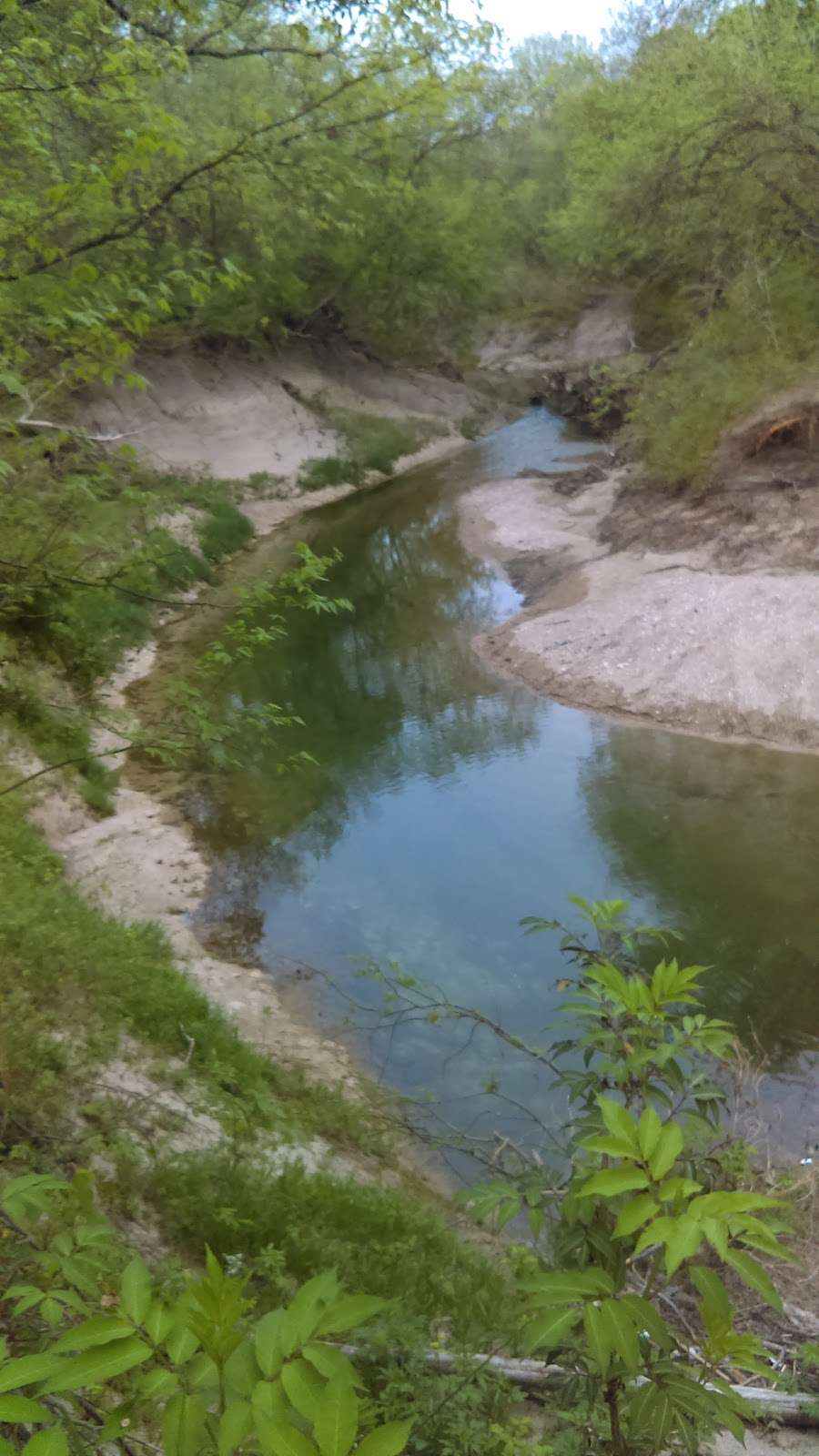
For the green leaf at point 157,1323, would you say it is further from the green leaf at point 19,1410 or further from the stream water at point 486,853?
the stream water at point 486,853

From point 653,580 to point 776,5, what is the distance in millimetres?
9537

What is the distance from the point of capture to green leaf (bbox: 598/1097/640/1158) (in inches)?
71.1

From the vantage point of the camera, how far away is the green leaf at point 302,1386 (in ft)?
4.89

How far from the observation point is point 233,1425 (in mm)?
1493

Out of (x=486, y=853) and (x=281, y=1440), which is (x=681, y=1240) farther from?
(x=486, y=853)

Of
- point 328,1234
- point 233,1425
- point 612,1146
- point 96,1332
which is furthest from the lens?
point 328,1234

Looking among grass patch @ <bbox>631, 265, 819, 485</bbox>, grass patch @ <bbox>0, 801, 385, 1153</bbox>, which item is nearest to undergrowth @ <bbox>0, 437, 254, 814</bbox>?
Answer: grass patch @ <bbox>0, 801, 385, 1153</bbox>

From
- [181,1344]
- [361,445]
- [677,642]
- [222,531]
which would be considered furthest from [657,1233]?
[361,445]

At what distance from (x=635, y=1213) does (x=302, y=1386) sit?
1.90ft

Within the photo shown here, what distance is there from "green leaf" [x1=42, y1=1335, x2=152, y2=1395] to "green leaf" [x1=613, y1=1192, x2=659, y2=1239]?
0.76m

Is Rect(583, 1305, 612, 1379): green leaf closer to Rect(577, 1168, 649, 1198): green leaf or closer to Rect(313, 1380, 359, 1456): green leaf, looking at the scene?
Rect(577, 1168, 649, 1198): green leaf

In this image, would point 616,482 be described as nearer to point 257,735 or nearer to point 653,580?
point 653,580

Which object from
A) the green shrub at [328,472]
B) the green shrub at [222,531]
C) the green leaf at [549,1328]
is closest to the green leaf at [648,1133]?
the green leaf at [549,1328]

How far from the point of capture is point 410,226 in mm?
26453
